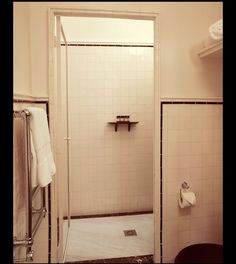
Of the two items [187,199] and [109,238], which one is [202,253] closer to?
[187,199]

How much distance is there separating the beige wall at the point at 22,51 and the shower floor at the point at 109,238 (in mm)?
1185

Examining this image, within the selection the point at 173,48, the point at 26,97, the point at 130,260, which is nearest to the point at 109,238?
the point at 130,260

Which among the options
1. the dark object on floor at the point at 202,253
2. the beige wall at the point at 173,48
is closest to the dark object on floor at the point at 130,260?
the dark object on floor at the point at 202,253

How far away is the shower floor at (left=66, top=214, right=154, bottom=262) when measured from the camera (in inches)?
64.9

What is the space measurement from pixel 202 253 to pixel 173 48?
4.10 feet

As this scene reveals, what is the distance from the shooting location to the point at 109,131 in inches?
Answer: 90.1

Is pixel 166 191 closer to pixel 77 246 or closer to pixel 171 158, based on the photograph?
pixel 171 158

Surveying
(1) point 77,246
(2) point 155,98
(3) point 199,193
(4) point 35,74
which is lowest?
(1) point 77,246

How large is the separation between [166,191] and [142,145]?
911 mm

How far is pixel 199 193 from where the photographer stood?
148cm

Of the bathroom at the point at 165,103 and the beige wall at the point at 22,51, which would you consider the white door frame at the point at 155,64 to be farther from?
the beige wall at the point at 22,51

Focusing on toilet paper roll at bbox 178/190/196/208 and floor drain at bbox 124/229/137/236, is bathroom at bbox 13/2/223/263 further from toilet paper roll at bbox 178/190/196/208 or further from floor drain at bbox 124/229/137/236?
floor drain at bbox 124/229/137/236

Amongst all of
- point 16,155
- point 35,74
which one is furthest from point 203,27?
point 16,155

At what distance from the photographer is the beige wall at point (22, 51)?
0.98 m
